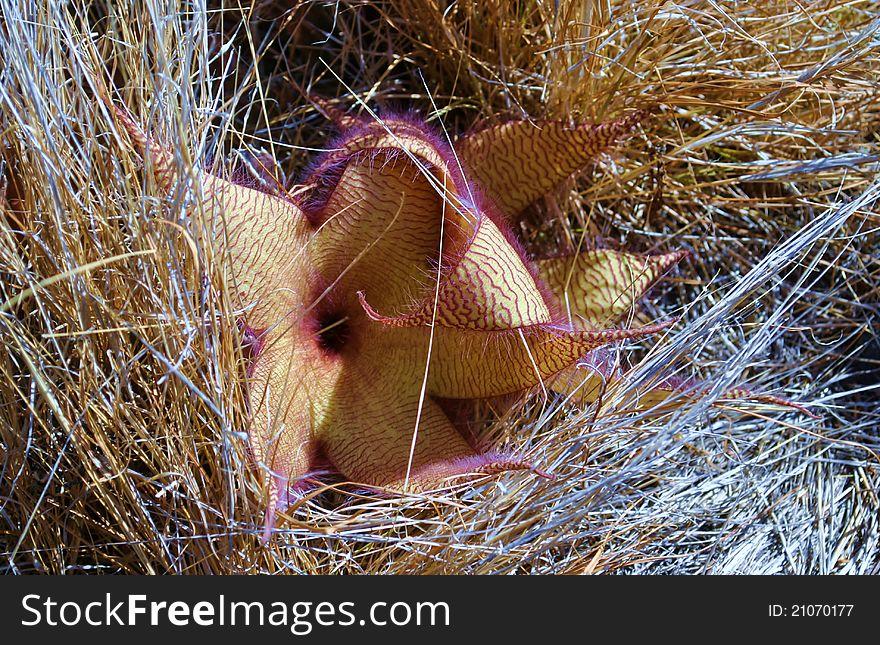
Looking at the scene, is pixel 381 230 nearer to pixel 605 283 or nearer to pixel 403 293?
pixel 403 293

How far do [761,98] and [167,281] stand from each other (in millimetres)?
798

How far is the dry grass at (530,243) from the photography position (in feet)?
2.84

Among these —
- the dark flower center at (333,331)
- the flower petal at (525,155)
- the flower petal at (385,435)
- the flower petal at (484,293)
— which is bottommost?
the flower petal at (385,435)

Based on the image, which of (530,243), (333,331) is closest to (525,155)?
(530,243)

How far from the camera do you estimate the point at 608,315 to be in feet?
3.34

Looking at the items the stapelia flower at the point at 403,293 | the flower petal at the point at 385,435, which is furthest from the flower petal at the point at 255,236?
the flower petal at the point at 385,435

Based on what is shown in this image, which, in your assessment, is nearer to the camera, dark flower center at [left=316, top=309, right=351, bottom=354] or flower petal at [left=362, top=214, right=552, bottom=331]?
flower petal at [left=362, top=214, right=552, bottom=331]

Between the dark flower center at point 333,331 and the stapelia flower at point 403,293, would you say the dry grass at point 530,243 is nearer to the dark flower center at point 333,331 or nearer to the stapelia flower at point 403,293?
the stapelia flower at point 403,293

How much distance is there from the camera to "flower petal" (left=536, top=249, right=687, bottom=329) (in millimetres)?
1021

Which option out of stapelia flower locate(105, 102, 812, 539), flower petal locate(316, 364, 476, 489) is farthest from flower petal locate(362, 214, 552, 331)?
flower petal locate(316, 364, 476, 489)

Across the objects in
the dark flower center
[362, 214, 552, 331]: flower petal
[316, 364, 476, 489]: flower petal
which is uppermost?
[362, 214, 552, 331]: flower petal

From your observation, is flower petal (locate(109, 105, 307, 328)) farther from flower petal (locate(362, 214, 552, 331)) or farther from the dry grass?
flower petal (locate(362, 214, 552, 331))

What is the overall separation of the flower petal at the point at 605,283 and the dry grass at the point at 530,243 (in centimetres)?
7

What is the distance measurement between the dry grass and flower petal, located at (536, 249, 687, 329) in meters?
0.07
